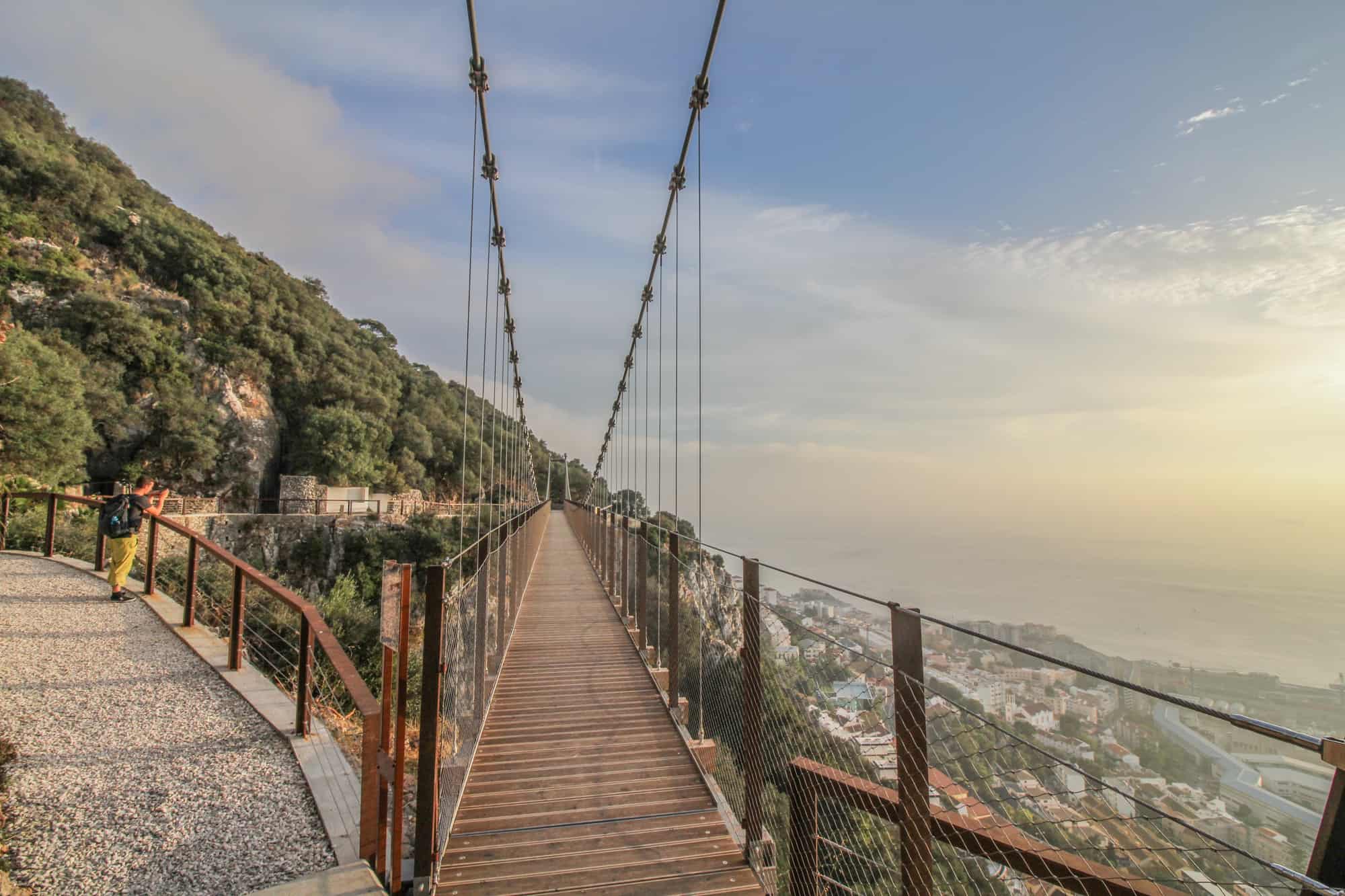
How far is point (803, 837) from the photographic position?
8.76 feet

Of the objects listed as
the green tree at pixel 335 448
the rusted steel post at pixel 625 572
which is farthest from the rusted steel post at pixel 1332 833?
the green tree at pixel 335 448

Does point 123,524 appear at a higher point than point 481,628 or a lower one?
higher

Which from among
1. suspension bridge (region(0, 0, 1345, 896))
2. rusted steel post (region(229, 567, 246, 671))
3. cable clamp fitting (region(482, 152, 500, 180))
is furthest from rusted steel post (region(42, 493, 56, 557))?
cable clamp fitting (region(482, 152, 500, 180))

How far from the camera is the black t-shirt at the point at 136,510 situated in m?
5.71

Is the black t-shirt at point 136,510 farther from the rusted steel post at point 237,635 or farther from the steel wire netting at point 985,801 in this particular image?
the steel wire netting at point 985,801

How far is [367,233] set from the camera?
20.9 m

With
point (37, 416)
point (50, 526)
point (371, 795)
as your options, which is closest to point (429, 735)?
point (371, 795)

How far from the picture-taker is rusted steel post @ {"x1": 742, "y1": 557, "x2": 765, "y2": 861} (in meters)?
2.68

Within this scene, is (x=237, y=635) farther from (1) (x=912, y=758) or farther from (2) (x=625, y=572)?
(1) (x=912, y=758)

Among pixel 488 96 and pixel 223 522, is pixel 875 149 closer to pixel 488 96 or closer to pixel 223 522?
pixel 488 96

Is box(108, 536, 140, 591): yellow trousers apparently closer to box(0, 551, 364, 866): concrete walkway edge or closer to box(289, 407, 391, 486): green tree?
box(0, 551, 364, 866): concrete walkway edge

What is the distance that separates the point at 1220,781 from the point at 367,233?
79.6 ft

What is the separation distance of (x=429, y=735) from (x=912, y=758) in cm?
173

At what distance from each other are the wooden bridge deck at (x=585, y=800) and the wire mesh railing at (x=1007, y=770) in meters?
0.23
